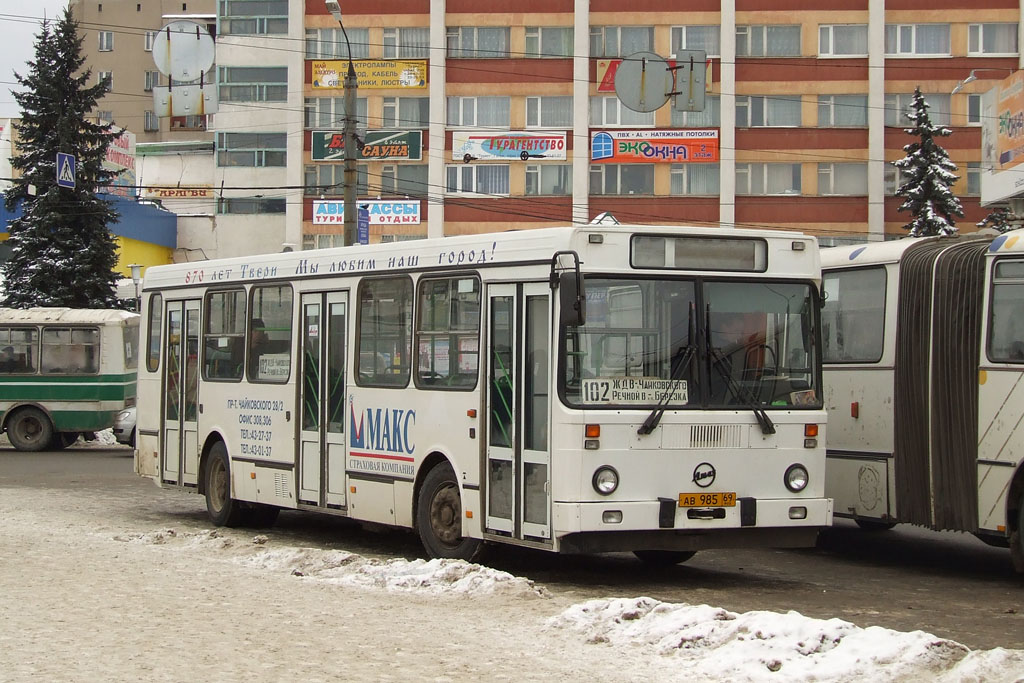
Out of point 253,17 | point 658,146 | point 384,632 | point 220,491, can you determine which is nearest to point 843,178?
point 658,146

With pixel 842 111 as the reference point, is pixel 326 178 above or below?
below

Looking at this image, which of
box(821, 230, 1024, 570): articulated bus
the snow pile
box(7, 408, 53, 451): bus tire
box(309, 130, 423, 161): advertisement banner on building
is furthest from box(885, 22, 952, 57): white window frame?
the snow pile

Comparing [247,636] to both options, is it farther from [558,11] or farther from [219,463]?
[558,11]

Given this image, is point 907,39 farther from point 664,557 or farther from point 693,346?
point 693,346

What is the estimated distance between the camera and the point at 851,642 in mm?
8008

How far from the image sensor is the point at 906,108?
56.4 m

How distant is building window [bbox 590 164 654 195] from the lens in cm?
5691

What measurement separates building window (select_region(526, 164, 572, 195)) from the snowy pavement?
1795 inches

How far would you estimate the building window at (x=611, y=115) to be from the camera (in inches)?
2228

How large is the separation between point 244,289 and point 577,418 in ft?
A: 20.3

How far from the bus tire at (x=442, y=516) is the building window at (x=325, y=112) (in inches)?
1870

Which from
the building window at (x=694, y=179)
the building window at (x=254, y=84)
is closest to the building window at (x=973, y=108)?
the building window at (x=694, y=179)

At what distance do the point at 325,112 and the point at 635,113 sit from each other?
41.9 ft

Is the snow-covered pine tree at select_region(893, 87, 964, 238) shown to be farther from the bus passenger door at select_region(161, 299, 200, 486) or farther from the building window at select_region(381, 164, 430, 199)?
the bus passenger door at select_region(161, 299, 200, 486)
